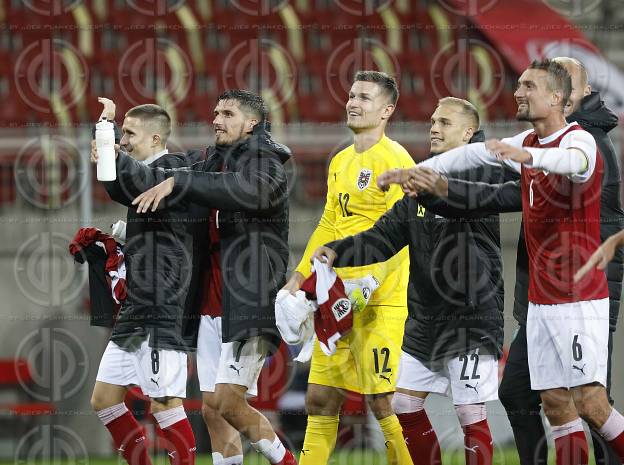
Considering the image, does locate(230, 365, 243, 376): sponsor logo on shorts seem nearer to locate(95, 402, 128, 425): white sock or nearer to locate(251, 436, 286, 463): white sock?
locate(251, 436, 286, 463): white sock

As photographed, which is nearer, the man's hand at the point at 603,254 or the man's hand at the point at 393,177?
the man's hand at the point at 603,254

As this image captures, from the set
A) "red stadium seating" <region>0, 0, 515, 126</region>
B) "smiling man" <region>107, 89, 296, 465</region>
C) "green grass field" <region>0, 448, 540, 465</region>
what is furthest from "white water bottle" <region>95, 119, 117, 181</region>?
"red stadium seating" <region>0, 0, 515, 126</region>

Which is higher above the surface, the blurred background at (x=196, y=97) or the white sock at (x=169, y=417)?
the blurred background at (x=196, y=97)

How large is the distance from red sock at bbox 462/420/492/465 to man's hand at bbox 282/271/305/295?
Result: 912 millimetres

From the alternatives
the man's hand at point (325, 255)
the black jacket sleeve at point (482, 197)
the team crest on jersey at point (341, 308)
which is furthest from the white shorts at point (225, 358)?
the black jacket sleeve at point (482, 197)

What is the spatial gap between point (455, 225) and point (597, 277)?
96cm

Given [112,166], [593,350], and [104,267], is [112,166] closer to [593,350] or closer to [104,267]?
[104,267]

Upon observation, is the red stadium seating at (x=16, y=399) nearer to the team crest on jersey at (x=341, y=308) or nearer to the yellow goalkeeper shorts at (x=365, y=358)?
the yellow goalkeeper shorts at (x=365, y=358)

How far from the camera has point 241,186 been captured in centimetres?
525

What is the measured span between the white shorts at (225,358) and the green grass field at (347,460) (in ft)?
6.66

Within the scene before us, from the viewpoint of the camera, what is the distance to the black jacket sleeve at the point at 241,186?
5156 millimetres

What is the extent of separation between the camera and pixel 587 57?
962 centimetres

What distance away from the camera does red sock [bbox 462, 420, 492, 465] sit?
528cm

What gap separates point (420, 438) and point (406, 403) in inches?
7.0
